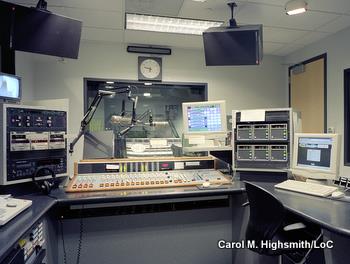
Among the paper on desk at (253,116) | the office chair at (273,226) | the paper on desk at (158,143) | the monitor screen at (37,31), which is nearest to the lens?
the office chair at (273,226)

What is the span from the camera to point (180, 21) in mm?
3248

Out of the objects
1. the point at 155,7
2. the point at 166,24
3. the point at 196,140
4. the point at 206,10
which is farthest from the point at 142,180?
the point at 166,24

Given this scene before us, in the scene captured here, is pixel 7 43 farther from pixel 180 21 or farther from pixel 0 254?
pixel 180 21

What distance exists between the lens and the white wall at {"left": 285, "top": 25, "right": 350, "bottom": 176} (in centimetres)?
344

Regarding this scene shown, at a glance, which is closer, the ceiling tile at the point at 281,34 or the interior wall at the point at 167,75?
the ceiling tile at the point at 281,34

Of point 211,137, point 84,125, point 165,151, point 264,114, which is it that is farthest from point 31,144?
point 264,114

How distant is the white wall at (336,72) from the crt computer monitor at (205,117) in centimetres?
200

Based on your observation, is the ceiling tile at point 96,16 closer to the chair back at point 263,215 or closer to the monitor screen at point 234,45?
the monitor screen at point 234,45

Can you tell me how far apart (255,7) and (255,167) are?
5.76ft

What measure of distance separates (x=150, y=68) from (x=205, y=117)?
6.87 feet

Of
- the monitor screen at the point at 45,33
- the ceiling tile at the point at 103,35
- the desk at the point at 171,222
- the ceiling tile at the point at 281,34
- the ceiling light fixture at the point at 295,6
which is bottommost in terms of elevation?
the desk at the point at 171,222

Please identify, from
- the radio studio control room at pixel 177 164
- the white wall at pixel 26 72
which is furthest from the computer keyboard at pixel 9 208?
the white wall at pixel 26 72

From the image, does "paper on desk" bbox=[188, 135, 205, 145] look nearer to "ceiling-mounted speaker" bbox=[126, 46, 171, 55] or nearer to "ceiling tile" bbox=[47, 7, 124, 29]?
"ceiling tile" bbox=[47, 7, 124, 29]

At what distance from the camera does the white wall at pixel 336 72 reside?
11.3 ft
